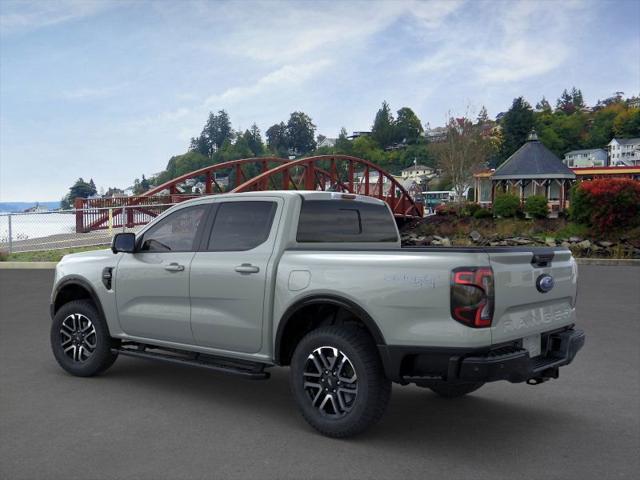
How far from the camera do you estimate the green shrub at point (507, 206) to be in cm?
3456

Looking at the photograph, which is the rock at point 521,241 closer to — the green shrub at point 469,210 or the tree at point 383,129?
the green shrub at point 469,210

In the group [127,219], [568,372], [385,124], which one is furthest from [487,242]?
[385,124]

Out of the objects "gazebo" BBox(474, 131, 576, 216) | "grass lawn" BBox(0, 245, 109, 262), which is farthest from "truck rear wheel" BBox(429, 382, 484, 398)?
"gazebo" BBox(474, 131, 576, 216)

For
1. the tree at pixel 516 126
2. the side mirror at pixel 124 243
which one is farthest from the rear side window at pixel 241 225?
the tree at pixel 516 126

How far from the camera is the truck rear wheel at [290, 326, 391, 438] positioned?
15.3ft

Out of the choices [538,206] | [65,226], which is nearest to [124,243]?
[65,226]

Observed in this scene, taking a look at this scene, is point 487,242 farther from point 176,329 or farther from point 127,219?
point 176,329

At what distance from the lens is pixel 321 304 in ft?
16.6

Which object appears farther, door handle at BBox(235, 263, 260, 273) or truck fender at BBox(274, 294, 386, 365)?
door handle at BBox(235, 263, 260, 273)

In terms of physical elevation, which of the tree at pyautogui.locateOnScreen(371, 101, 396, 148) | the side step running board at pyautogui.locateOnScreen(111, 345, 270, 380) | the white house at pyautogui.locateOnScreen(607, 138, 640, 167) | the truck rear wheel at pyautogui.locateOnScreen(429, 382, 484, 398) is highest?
the tree at pyautogui.locateOnScreen(371, 101, 396, 148)

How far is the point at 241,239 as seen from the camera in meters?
5.68

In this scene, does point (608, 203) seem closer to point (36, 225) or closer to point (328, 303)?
point (36, 225)

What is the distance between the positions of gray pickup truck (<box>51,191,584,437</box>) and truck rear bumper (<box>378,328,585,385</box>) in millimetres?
10

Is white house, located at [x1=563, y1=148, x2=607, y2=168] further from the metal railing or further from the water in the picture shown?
the water
